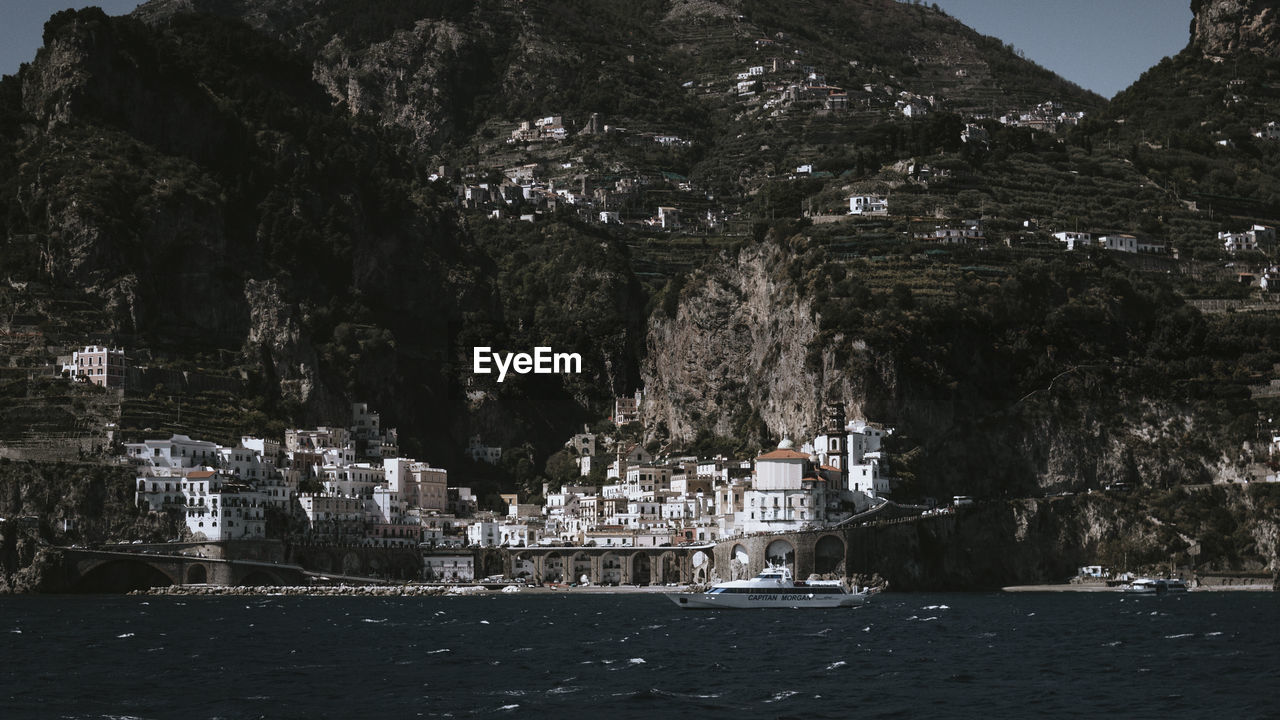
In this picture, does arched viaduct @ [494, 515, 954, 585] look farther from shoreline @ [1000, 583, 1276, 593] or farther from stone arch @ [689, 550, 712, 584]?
shoreline @ [1000, 583, 1276, 593]

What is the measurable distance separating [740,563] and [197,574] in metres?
→ 36.8

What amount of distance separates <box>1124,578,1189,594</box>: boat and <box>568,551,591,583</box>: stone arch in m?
40.9

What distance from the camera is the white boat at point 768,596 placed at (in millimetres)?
106562

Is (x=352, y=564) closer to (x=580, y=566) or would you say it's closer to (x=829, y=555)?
(x=580, y=566)

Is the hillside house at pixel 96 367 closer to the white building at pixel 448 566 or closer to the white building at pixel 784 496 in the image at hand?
the white building at pixel 448 566

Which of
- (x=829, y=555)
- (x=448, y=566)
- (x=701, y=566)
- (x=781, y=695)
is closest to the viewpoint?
(x=781, y=695)

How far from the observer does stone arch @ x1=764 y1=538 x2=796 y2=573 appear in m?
125

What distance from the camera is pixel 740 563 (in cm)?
12781

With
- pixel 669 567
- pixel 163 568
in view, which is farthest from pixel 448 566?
pixel 163 568

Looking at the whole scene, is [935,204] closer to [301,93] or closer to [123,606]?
[301,93]

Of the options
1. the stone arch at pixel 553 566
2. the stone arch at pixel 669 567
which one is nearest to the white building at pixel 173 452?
the stone arch at pixel 553 566

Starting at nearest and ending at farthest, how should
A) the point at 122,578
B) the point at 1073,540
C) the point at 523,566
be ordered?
the point at 122,578, the point at 1073,540, the point at 523,566

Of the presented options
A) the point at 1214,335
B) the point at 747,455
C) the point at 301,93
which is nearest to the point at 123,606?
the point at 747,455

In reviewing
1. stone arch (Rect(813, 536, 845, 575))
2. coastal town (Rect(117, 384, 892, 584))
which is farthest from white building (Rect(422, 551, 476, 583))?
stone arch (Rect(813, 536, 845, 575))
